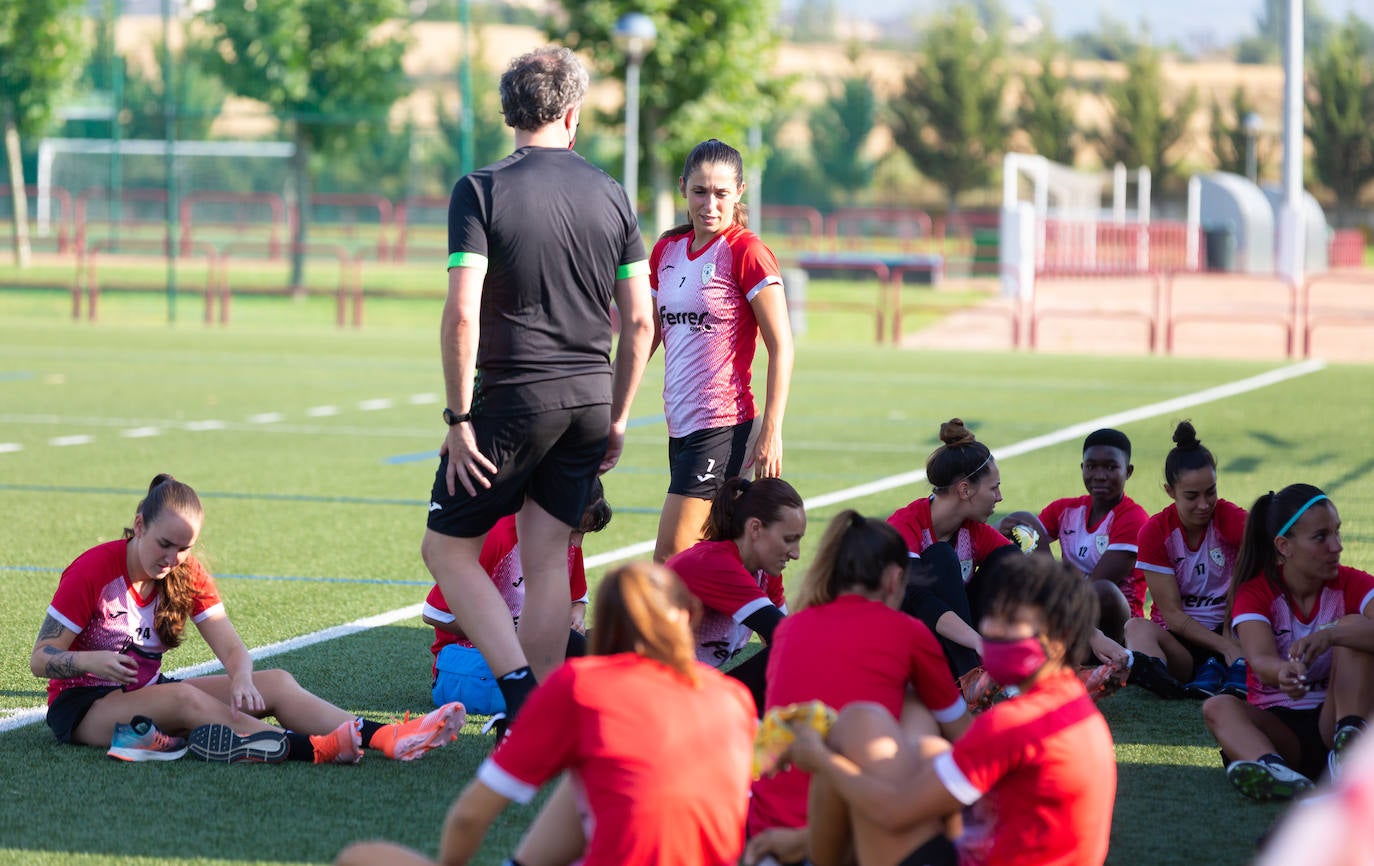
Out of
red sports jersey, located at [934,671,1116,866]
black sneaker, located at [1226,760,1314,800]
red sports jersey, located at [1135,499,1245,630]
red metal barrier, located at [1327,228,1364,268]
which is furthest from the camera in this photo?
red metal barrier, located at [1327,228,1364,268]

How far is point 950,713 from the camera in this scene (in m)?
4.15

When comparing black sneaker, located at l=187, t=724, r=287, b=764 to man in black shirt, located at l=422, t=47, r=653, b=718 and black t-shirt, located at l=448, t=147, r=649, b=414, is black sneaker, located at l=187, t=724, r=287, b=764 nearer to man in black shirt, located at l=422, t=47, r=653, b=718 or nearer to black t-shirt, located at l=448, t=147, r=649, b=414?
man in black shirt, located at l=422, t=47, r=653, b=718

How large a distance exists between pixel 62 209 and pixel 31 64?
6.92 metres

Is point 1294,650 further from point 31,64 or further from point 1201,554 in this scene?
point 31,64

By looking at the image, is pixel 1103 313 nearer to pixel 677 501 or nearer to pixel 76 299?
pixel 76 299

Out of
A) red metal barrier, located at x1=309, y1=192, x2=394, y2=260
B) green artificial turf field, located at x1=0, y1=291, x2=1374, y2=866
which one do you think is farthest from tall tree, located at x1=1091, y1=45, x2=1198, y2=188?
green artificial turf field, located at x1=0, y1=291, x2=1374, y2=866

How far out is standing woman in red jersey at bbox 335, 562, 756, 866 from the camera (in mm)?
3414

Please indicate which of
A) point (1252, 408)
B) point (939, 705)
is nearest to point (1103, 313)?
point (1252, 408)

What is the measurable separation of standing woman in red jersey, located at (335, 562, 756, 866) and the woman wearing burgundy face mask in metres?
0.32

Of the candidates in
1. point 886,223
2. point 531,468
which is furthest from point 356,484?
point 886,223

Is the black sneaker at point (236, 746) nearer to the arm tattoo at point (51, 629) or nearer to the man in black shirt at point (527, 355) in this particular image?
the arm tattoo at point (51, 629)

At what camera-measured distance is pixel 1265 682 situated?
207 inches

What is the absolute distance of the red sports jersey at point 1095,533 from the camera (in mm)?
6797

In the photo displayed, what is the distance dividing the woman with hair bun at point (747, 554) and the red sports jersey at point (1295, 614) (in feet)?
4.71
